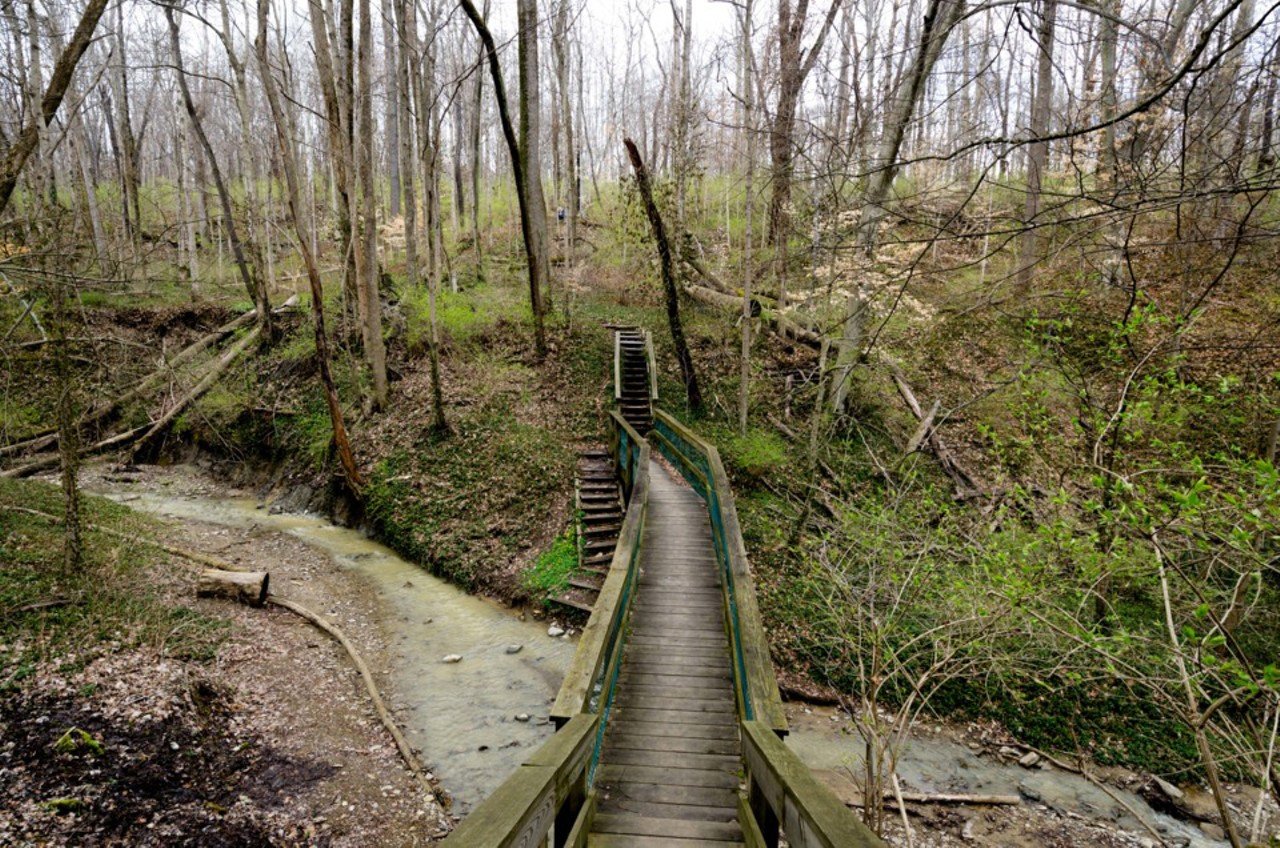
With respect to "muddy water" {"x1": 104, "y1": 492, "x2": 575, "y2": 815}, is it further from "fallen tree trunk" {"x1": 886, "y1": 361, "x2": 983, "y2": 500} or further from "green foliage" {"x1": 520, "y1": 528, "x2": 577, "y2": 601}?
"fallen tree trunk" {"x1": 886, "y1": 361, "x2": 983, "y2": 500}

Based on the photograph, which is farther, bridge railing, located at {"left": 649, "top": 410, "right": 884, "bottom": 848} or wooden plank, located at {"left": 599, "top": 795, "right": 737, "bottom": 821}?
wooden plank, located at {"left": 599, "top": 795, "right": 737, "bottom": 821}

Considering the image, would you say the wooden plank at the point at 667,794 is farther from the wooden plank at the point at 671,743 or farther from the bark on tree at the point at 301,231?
the bark on tree at the point at 301,231

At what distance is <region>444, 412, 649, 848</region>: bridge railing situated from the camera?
2473 millimetres

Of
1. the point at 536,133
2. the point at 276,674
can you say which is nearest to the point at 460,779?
the point at 276,674

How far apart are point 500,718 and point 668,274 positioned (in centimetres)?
1076

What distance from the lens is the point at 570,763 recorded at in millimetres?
3580

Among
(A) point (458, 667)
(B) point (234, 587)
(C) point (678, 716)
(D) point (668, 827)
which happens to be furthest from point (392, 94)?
(D) point (668, 827)

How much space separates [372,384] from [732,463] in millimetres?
10480

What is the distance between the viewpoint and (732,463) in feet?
45.1

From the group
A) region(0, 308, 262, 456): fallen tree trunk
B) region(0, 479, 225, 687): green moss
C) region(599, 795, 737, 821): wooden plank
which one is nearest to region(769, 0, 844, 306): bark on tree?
region(599, 795, 737, 821): wooden plank

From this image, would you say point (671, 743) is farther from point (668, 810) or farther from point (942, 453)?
point (942, 453)

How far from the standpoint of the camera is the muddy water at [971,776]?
6512 millimetres

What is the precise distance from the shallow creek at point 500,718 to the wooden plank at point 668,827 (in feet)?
8.94

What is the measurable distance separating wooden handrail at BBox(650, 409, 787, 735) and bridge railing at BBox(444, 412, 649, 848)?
117 centimetres
